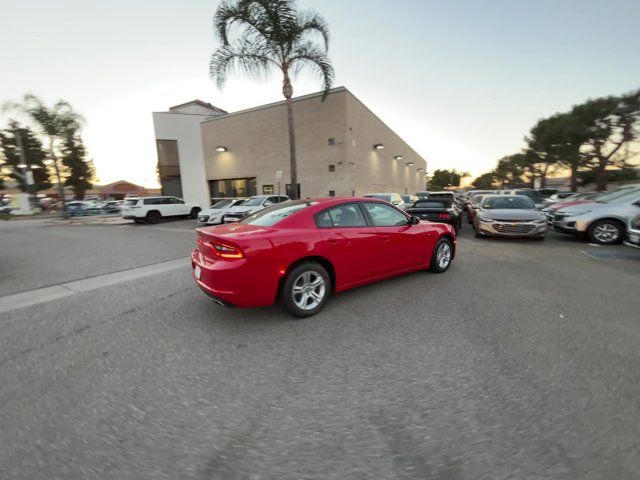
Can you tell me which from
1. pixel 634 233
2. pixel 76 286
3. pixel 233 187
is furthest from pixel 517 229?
pixel 233 187

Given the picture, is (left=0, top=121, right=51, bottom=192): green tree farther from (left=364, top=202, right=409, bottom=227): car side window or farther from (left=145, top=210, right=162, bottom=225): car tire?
(left=364, top=202, right=409, bottom=227): car side window

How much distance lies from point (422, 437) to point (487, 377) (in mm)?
925

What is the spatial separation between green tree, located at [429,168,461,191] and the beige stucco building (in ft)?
282

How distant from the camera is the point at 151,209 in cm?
1708

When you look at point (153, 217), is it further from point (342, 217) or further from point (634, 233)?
point (634, 233)

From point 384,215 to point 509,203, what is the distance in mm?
7563

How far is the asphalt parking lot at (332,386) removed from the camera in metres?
1.67

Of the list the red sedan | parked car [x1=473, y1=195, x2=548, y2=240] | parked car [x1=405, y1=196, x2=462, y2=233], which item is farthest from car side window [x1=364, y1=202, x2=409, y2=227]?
parked car [x1=473, y1=195, x2=548, y2=240]

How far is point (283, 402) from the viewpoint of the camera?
2.16m

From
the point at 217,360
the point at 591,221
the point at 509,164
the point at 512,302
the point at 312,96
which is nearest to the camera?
the point at 217,360

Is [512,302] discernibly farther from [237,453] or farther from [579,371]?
[237,453]

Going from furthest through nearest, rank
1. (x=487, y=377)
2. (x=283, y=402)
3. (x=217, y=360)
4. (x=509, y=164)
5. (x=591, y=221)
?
(x=509, y=164) < (x=591, y=221) < (x=217, y=360) < (x=487, y=377) < (x=283, y=402)

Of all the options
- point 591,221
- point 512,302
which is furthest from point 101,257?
point 591,221

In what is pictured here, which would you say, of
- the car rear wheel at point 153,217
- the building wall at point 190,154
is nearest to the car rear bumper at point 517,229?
the car rear wheel at point 153,217
